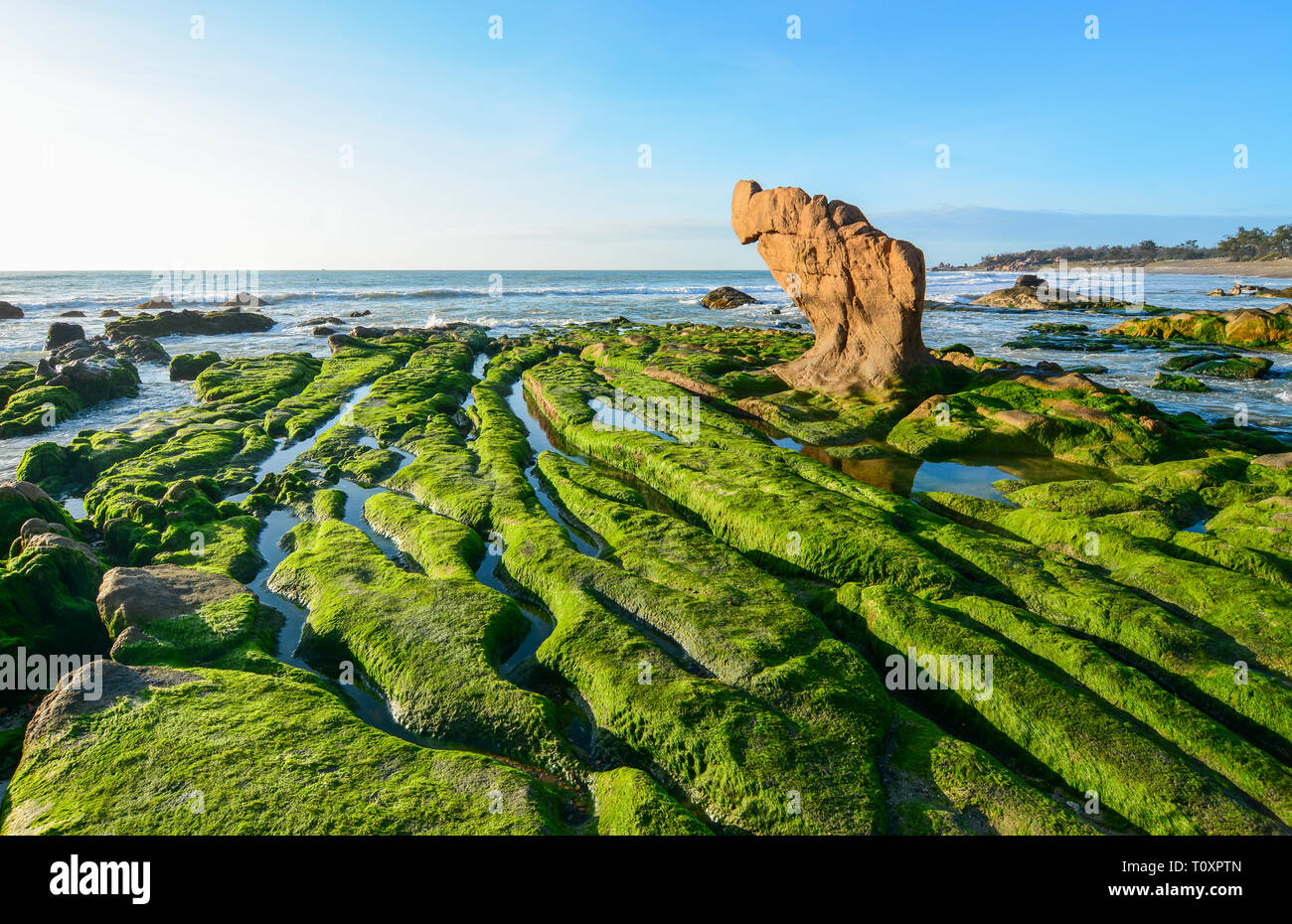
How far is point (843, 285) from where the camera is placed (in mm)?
29094

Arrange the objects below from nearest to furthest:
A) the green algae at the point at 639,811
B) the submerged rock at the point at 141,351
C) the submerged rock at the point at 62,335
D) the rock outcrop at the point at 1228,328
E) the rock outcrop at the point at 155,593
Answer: the green algae at the point at 639,811, the rock outcrop at the point at 155,593, the submerged rock at the point at 141,351, the rock outcrop at the point at 1228,328, the submerged rock at the point at 62,335

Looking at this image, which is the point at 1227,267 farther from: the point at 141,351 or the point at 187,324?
the point at 141,351

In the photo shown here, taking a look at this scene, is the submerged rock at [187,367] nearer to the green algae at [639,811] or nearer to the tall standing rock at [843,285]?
the tall standing rock at [843,285]

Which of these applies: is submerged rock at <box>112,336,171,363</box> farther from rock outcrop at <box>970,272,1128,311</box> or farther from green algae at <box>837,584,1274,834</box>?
rock outcrop at <box>970,272,1128,311</box>

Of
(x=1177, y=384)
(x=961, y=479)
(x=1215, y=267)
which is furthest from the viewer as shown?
(x=1215, y=267)

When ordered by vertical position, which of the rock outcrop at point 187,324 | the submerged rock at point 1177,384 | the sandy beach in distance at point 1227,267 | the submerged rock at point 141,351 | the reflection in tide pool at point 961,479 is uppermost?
the sandy beach in distance at point 1227,267

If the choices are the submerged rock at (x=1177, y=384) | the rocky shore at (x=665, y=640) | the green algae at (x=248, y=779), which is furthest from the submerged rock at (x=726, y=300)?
the green algae at (x=248, y=779)

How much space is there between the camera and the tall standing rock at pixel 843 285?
90.2 feet

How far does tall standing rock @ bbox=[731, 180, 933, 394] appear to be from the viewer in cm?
2748

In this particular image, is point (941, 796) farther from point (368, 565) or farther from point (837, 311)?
point (837, 311)

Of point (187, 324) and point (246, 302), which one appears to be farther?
point (246, 302)

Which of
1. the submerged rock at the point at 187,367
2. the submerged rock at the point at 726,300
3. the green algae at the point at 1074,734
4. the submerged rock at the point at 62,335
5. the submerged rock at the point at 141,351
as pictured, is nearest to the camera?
the green algae at the point at 1074,734

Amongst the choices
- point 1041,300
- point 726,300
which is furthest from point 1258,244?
point 726,300
